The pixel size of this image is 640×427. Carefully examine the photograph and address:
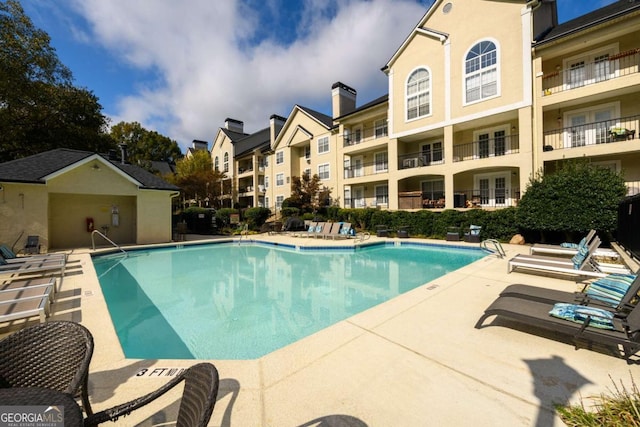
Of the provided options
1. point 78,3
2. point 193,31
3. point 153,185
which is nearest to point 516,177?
point 193,31

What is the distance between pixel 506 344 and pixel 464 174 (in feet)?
58.7

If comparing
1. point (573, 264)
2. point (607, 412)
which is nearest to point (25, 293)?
point (607, 412)

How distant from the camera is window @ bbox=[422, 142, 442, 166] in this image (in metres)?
20.1

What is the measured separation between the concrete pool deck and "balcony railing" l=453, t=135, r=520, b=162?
16372mm

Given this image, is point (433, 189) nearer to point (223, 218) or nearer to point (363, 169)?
point (363, 169)

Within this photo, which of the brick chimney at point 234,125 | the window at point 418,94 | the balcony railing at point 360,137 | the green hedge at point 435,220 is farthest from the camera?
the brick chimney at point 234,125

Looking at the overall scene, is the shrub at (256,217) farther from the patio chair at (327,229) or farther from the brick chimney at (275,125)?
the patio chair at (327,229)

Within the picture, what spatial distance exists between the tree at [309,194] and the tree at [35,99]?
18848mm

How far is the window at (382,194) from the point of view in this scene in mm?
22942

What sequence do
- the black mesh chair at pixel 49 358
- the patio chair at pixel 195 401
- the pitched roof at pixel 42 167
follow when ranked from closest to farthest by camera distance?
the patio chair at pixel 195 401
the black mesh chair at pixel 49 358
the pitched roof at pixel 42 167

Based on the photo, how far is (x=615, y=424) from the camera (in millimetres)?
2006

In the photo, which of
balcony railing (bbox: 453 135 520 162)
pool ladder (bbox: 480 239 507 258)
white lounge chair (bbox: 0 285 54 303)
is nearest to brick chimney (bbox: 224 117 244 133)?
balcony railing (bbox: 453 135 520 162)

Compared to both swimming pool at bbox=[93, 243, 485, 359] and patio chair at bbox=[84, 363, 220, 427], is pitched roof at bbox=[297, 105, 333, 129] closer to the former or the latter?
swimming pool at bbox=[93, 243, 485, 359]

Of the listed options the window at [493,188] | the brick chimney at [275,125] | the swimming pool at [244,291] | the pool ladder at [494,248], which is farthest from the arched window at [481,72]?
the brick chimney at [275,125]
